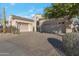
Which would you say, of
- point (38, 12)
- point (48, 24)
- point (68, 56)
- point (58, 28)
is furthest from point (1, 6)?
point (68, 56)

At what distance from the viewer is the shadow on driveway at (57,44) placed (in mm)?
5523

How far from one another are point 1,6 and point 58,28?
6.99 feet

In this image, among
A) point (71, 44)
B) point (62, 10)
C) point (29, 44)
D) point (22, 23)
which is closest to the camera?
point (71, 44)

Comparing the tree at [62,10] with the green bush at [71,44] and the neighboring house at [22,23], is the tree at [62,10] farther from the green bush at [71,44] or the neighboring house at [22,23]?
the green bush at [71,44]

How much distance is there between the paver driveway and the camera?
5.48 metres

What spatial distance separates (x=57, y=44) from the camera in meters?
5.70

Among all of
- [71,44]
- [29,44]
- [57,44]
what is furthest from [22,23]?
[71,44]

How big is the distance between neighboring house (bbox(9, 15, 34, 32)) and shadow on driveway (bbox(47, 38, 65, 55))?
83 centimetres

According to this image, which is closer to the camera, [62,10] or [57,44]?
[57,44]

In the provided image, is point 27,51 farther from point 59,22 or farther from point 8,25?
point 59,22

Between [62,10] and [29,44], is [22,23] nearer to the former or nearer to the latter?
[29,44]

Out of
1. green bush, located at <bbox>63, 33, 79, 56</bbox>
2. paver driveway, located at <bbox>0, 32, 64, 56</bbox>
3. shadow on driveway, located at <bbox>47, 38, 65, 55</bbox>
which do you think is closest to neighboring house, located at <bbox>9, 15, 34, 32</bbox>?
paver driveway, located at <bbox>0, 32, 64, 56</bbox>

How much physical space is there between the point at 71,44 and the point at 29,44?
4.67ft

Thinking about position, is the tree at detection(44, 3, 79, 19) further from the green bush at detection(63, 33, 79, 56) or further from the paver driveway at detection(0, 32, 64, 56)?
the green bush at detection(63, 33, 79, 56)
